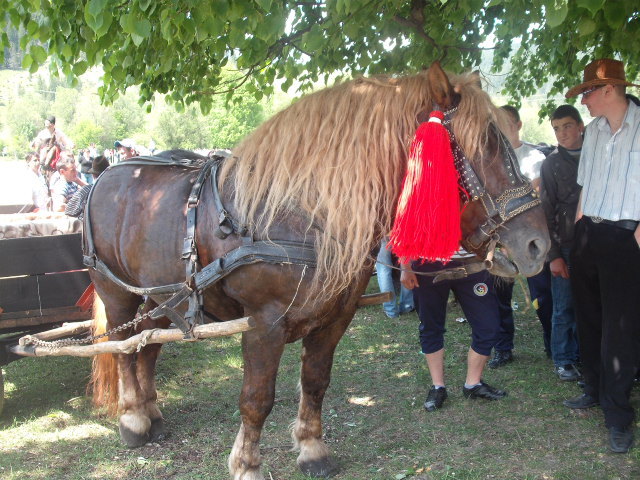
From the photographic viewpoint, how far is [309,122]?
2.88m

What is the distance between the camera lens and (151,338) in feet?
10.6

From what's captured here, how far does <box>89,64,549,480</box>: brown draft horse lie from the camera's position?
8.77 ft

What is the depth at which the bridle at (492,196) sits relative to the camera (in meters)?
2.62

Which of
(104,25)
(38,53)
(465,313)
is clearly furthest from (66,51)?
(465,313)

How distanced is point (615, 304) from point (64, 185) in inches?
216

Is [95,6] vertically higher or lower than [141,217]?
higher

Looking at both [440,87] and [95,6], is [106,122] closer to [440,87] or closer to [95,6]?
[95,6]

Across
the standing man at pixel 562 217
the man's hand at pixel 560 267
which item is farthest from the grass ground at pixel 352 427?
the man's hand at pixel 560 267

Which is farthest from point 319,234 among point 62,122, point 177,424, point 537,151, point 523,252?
point 62,122

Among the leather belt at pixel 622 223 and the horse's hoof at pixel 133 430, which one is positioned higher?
the leather belt at pixel 622 223

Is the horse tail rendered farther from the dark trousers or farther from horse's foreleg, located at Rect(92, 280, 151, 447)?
the dark trousers

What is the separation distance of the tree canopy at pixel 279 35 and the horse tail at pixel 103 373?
5.63ft

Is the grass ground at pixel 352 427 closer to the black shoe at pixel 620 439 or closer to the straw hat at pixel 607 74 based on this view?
the black shoe at pixel 620 439

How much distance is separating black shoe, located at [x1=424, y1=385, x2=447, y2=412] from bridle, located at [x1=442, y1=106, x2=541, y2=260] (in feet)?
6.10
